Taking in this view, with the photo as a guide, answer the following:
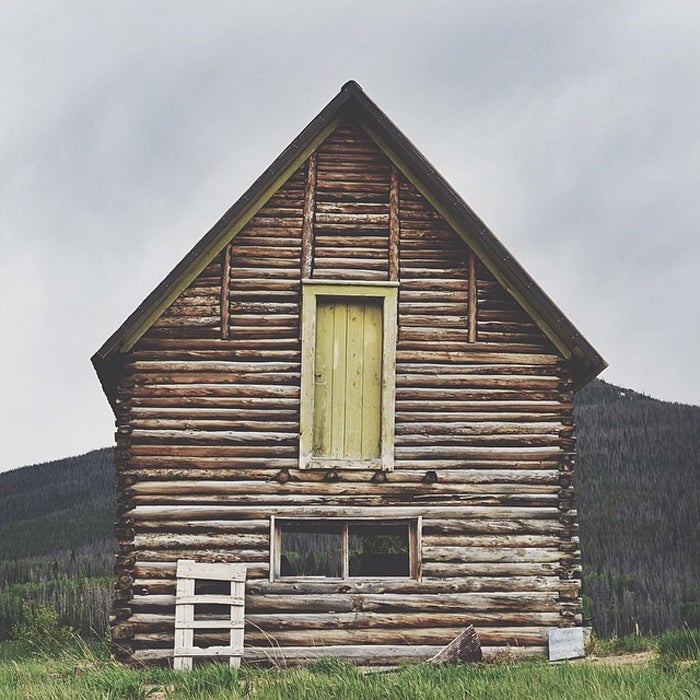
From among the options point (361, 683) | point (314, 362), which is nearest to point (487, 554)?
point (314, 362)

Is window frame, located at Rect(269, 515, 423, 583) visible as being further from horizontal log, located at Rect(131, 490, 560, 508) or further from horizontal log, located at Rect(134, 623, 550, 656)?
horizontal log, located at Rect(134, 623, 550, 656)

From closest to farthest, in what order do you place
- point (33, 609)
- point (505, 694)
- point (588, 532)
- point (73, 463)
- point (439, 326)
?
point (505, 694) < point (439, 326) < point (33, 609) < point (588, 532) < point (73, 463)

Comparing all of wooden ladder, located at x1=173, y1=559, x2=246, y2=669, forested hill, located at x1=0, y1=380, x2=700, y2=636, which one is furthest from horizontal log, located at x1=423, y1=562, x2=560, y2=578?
forested hill, located at x1=0, y1=380, x2=700, y2=636

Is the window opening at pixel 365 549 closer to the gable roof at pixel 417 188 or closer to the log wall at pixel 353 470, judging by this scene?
the log wall at pixel 353 470

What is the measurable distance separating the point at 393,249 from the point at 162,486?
4887 mm

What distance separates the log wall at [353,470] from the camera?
14703mm

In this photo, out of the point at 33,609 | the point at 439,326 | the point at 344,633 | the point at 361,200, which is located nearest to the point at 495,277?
the point at 439,326

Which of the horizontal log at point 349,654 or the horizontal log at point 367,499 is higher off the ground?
the horizontal log at point 367,499

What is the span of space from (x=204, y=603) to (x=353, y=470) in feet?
9.20

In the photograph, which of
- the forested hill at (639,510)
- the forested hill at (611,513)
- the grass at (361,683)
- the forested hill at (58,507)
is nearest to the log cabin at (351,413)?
the grass at (361,683)

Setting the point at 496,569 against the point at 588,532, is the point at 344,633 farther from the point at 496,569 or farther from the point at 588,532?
the point at 588,532

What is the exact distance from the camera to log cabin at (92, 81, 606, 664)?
14.7 m

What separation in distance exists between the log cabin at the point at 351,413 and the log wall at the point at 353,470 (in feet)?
0.10

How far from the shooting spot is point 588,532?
129ft
